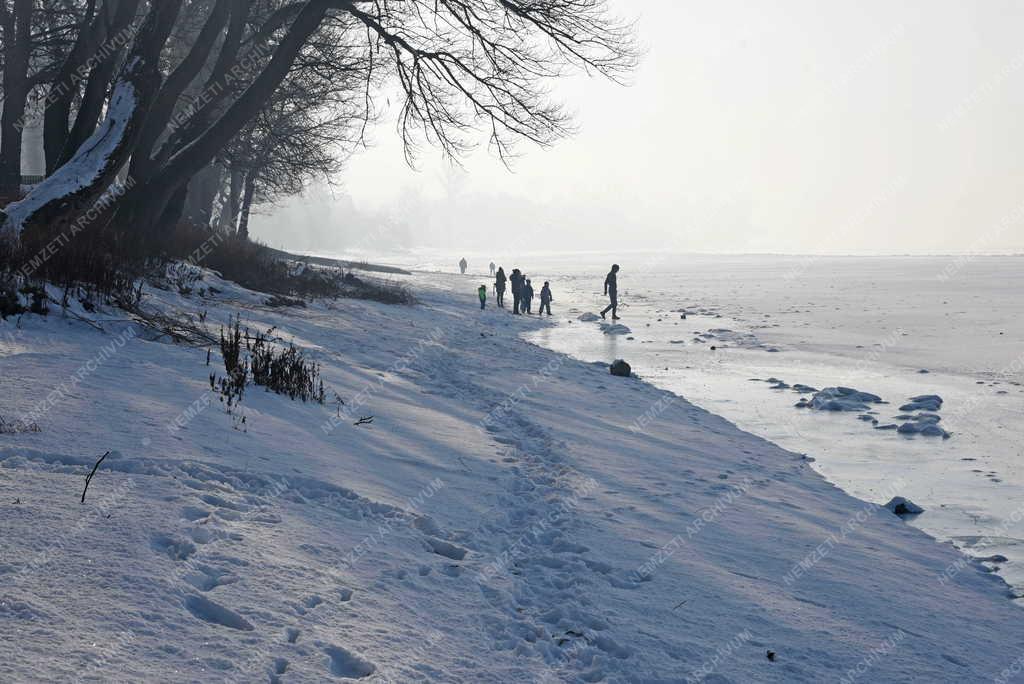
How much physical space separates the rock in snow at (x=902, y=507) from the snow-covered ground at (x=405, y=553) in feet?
0.41

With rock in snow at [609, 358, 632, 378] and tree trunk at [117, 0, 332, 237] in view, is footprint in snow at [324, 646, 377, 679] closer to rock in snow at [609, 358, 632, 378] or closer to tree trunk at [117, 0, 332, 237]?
rock in snow at [609, 358, 632, 378]

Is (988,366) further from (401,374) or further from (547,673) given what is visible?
(547,673)

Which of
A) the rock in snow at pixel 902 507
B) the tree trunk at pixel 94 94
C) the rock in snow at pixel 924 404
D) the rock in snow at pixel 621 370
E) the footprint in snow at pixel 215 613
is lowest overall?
the rock in snow at pixel 902 507

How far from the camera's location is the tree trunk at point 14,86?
1570cm

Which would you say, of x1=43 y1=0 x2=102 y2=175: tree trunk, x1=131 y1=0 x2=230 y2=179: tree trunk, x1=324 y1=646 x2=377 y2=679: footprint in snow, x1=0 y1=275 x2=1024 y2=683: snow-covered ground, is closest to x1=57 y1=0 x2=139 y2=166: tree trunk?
x1=131 y1=0 x2=230 y2=179: tree trunk

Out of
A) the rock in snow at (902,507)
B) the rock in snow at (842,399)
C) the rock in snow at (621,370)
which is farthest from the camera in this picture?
the rock in snow at (621,370)

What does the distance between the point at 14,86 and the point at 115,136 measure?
9521mm

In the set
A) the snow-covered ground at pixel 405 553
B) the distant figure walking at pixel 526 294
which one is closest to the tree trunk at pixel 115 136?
the snow-covered ground at pixel 405 553

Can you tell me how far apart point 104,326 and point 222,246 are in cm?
1018

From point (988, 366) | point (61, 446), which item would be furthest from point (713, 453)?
point (988, 366)

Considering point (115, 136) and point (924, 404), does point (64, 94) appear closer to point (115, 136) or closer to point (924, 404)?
point (115, 136)

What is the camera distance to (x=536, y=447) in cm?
705

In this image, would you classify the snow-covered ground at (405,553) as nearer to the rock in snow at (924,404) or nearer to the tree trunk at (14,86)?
the rock in snow at (924,404)

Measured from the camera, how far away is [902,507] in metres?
6.23
